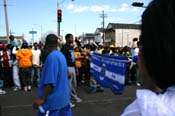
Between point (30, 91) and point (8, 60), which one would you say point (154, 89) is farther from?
point (8, 60)

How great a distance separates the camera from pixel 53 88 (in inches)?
160

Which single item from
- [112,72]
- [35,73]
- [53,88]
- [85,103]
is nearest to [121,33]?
[35,73]

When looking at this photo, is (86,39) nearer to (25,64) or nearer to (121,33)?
(121,33)

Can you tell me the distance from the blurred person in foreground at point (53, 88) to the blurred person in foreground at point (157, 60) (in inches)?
110

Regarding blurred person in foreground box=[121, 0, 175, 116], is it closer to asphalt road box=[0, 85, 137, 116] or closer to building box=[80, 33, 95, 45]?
asphalt road box=[0, 85, 137, 116]

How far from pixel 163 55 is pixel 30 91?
41.1 ft

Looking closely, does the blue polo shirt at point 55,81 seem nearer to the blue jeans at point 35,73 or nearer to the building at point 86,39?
the blue jeans at point 35,73

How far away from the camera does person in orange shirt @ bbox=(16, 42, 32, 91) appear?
13284 millimetres

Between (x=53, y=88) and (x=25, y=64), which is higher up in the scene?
(x=53, y=88)

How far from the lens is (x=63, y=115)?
13.8ft

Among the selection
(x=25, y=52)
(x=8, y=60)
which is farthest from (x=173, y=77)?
(x=8, y=60)

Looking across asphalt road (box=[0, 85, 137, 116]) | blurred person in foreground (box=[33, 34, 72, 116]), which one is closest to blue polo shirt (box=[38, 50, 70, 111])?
blurred person in foreground (box=[33, 34, 72, 116])

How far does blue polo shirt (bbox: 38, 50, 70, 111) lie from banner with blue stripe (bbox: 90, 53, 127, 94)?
8.66ft

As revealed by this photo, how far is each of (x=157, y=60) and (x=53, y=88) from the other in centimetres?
297
